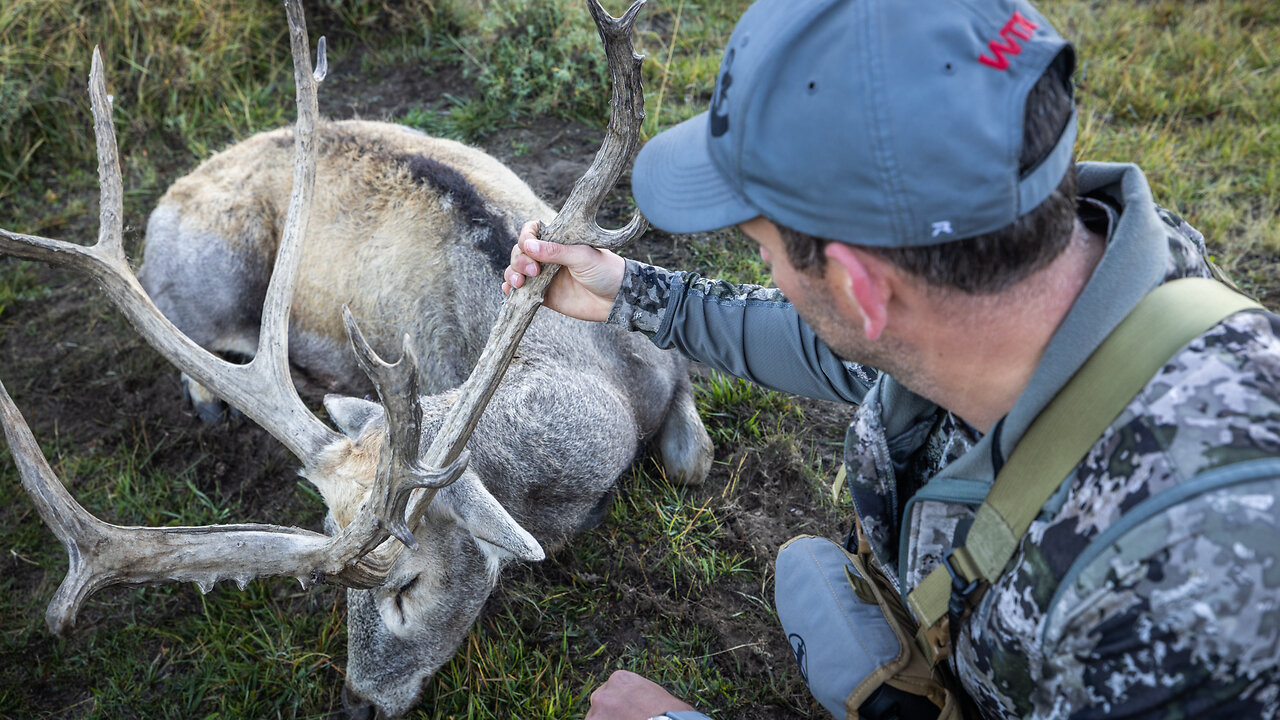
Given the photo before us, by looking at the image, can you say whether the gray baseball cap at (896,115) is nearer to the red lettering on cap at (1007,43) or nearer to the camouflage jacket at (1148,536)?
the red lettering on cap at (1007,43)

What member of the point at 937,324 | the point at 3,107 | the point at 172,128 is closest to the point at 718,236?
the point at 937,324

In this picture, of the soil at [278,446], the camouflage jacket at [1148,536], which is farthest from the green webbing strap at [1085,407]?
the soil at [278,446]

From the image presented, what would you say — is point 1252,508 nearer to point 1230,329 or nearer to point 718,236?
point 1230,329

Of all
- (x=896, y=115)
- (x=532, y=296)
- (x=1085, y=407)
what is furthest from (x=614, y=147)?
(x=1085, y=407)

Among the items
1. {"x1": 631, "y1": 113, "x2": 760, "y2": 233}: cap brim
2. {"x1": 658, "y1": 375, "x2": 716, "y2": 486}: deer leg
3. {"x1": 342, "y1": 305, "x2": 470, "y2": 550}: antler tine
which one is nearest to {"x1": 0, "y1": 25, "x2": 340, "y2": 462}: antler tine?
{"x1": 342, "y1": 305, "x2": 470, "y2": 550}: antler tine

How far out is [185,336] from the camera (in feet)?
11.4

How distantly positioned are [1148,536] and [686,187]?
1.27 m

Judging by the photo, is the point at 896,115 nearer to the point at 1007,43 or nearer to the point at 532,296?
the point at 1007,43

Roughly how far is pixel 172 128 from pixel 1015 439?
7.21 meters

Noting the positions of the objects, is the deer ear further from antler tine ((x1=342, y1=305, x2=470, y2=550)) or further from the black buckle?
the black buckle

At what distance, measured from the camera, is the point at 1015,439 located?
6.40 feet

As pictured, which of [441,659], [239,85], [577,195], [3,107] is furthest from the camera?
[239,85]

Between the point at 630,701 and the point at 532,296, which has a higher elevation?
the point at 532,296

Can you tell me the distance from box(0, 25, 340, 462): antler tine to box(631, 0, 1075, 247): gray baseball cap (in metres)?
2.29
